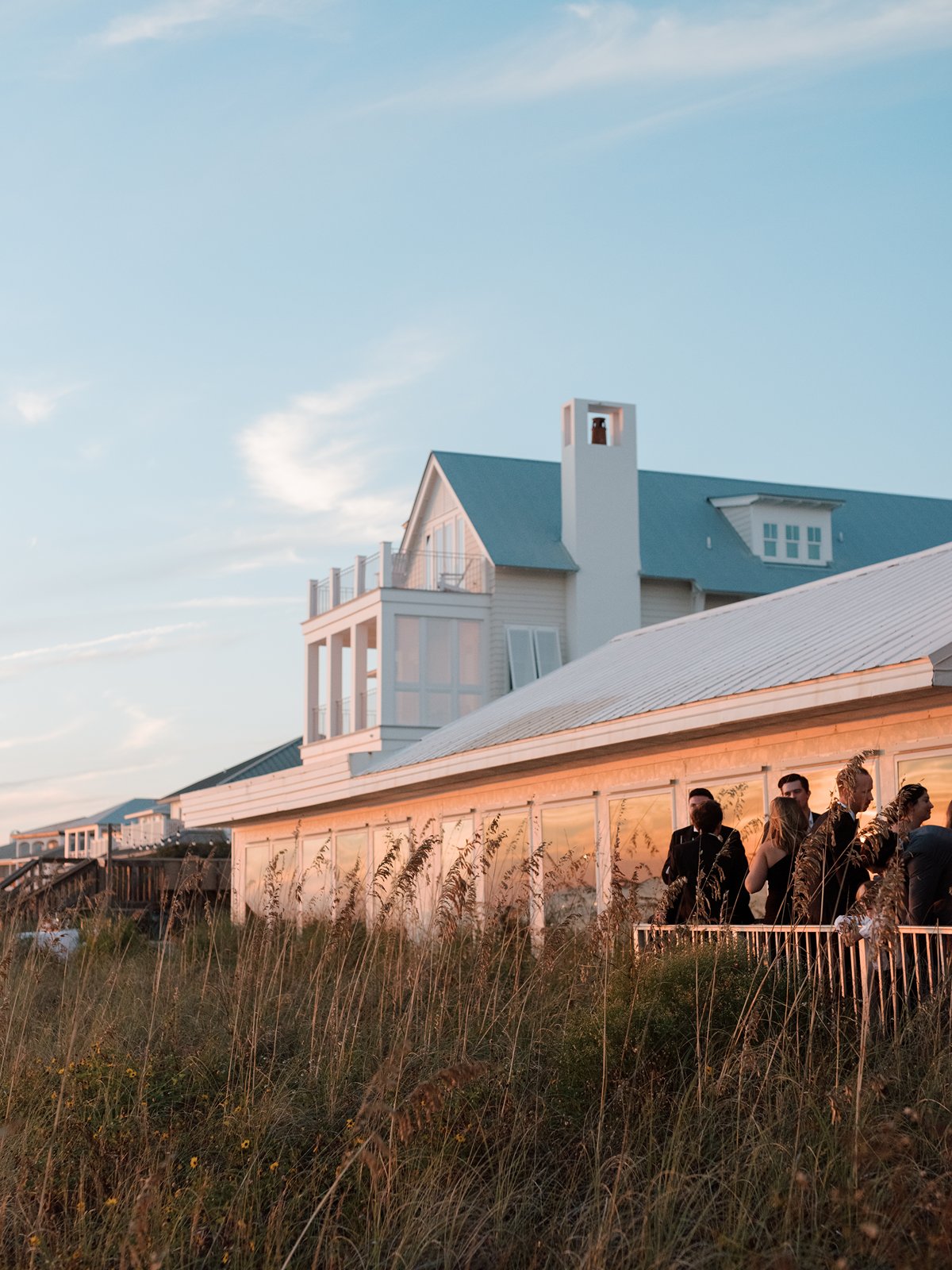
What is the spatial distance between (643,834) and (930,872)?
21.8ft

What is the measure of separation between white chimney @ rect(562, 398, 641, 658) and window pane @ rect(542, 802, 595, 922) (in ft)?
59.4

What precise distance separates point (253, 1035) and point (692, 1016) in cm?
228

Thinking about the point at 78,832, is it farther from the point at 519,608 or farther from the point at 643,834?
the point at 643,834

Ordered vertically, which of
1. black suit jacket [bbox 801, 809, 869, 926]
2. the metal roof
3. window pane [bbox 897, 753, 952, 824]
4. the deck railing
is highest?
the metal roof

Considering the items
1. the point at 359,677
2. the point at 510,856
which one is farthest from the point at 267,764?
the point at 510,856

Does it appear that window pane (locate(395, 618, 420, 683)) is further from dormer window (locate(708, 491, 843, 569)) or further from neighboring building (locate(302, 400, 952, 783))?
dormer window (locate(708, 491, 843, 569))

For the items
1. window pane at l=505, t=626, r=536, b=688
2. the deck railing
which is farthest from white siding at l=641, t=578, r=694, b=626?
the deck railing

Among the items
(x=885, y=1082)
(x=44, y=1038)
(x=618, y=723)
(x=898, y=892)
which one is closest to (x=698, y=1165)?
(x=885, y=1082)

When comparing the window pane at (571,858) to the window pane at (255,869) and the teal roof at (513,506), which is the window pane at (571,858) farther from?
the teal roof at (513,506)

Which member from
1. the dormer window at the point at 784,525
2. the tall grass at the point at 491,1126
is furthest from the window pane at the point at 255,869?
the tall grass at the point at 491,1126

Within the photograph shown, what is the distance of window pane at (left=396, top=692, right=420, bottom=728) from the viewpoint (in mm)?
33344

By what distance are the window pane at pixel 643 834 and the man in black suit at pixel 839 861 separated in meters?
Result: 5.93

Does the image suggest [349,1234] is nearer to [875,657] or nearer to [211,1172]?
[211,1172]

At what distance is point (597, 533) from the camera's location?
114 ft
